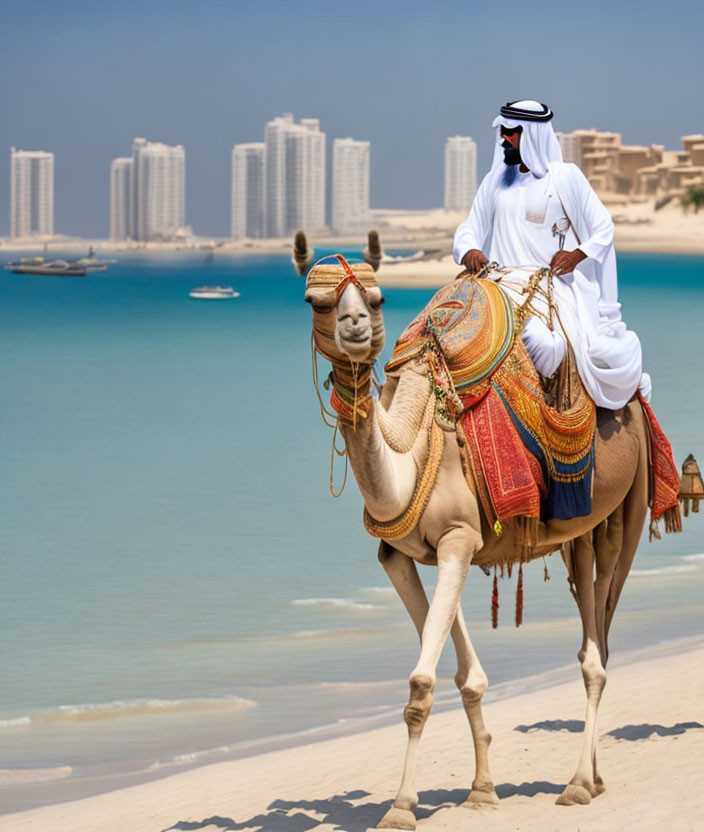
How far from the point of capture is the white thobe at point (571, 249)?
292 inches

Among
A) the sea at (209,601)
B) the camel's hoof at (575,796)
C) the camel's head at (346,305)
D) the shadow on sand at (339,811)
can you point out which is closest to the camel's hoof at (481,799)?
the shadow on sand at (339,811)

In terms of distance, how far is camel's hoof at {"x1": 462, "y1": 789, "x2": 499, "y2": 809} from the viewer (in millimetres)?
7171

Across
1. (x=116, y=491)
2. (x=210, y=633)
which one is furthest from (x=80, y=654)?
(x=116, y=491)

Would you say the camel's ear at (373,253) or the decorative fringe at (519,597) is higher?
the camel's ear at (373,253)

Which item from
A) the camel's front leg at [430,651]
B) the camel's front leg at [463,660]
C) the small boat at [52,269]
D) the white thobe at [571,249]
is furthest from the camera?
the small boat at [52,269]

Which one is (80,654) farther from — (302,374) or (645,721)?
(302,374)

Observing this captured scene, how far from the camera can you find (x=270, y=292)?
358ft

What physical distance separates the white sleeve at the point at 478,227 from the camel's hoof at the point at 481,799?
7.87 ft

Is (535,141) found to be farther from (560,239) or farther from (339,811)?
(339,811)

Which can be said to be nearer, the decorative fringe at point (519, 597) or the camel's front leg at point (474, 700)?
the camel's front leg at point (474, 700)

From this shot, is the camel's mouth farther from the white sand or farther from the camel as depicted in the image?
the white sand

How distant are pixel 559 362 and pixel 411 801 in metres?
2.03

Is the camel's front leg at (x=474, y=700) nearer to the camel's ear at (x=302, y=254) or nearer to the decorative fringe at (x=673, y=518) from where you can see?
the decorative fringe at (x=673, y=518)

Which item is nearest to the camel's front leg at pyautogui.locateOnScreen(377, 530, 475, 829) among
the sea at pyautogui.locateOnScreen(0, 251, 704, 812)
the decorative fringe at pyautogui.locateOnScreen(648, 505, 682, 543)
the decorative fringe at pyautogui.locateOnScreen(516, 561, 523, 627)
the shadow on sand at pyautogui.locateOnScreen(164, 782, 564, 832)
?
the shadow on sand at pyautogui.locateOnScreen(164, 782, 564, 832)
